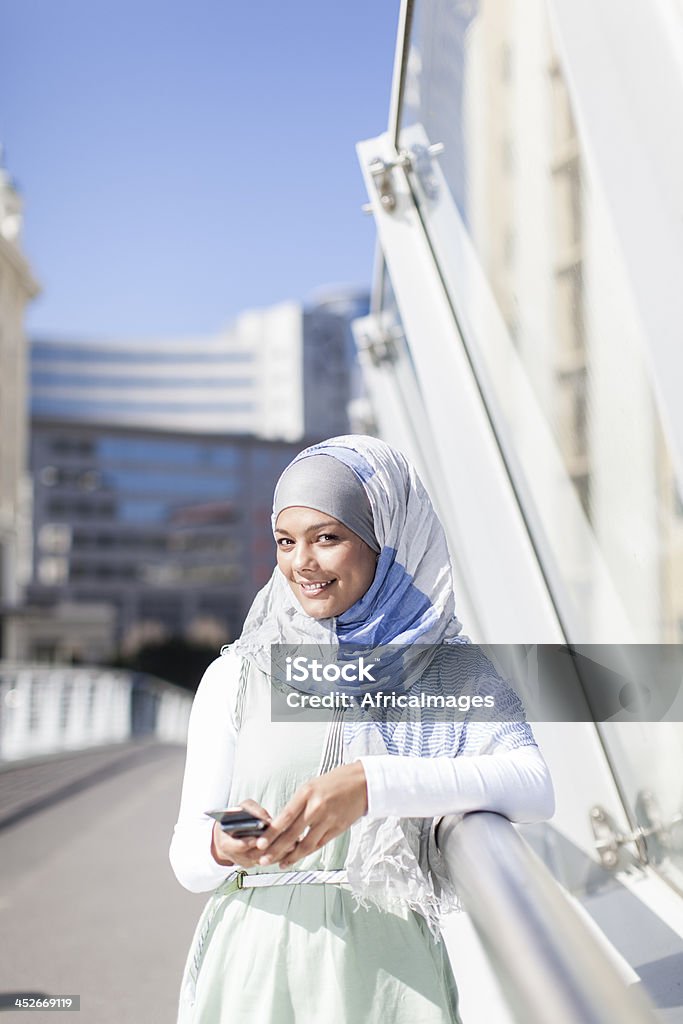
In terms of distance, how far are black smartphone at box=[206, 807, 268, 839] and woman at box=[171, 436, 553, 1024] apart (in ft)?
0.10

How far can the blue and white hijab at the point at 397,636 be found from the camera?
45.7 inches

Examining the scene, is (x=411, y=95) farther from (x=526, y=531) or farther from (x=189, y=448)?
(x=189, y=448)

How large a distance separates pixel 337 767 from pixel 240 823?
0.39 ft

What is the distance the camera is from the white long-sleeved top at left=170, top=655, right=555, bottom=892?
1075 mm

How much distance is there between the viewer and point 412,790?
3.52ft

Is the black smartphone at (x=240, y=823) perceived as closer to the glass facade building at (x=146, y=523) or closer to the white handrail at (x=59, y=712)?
the white handrail at (x=59, y=712)

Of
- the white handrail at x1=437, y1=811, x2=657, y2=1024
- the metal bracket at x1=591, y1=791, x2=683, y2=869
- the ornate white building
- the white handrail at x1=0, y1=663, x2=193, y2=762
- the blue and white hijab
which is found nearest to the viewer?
the white handrail at x1=437, y1=811, x2=657, y2=1024

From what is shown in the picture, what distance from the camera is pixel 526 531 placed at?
2445mm

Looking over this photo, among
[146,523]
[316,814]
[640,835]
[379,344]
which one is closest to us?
[316,814]

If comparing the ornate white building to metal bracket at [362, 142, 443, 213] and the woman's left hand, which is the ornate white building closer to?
metal bracket at [362, 142, 443, 213]

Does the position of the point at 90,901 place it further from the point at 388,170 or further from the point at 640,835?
the point at 388,170

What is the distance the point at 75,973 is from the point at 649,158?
280 cm

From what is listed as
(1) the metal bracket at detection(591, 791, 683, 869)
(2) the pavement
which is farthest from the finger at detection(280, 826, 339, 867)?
(2) the pavement

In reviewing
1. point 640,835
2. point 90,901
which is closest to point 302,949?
point 640,835
